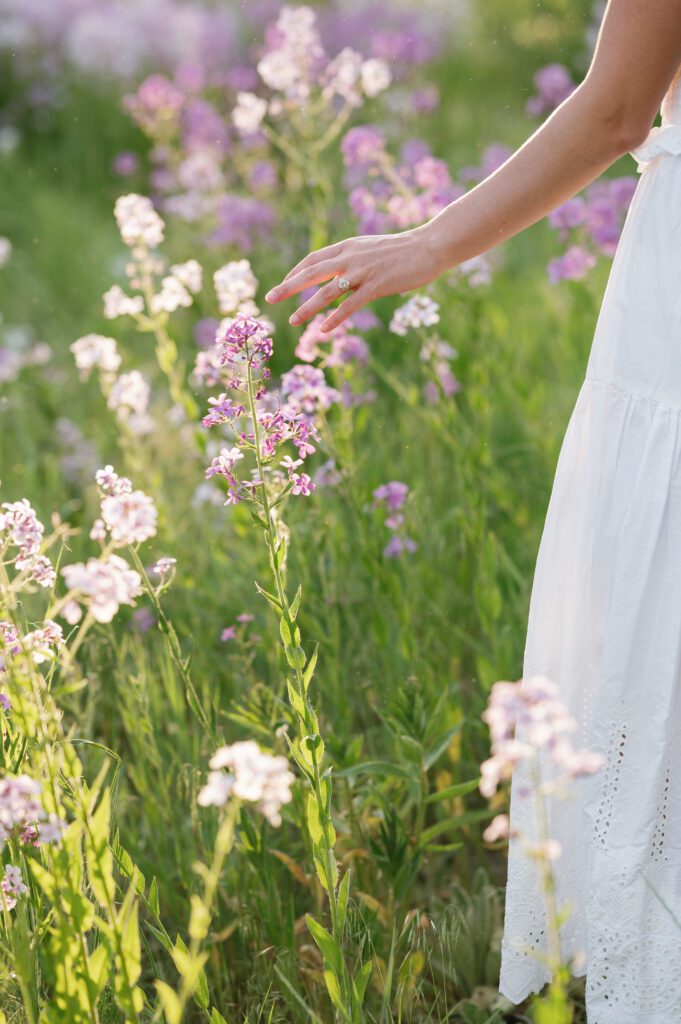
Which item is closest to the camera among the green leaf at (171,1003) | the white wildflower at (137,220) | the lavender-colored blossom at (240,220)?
the green leaf at (171,1003)

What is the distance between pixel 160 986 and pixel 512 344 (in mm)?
2520

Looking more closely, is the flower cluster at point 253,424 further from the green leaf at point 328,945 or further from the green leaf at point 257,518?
the green leaf at point 328,945

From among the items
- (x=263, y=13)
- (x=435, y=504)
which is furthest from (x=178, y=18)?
(x=435, y=504)

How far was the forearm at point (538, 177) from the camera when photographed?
1.29m

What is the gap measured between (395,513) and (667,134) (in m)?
0.96

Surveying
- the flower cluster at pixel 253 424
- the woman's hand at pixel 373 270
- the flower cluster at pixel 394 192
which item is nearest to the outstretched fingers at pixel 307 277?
the woman's hand at pixel 373 270

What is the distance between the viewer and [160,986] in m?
0.94

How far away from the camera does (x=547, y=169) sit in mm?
1324

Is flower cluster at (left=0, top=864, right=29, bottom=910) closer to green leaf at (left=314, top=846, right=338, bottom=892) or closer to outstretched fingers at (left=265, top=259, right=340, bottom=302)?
green leaf at (left=314, top=846, right=338, bottom=892)

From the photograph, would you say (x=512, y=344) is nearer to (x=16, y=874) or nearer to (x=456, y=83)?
(x=16, y=874)

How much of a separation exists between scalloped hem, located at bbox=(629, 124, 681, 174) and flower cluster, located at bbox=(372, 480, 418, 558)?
827mm

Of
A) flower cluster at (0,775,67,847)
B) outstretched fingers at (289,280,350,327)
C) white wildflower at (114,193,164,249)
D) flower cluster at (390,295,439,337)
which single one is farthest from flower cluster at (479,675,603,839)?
white wildflower at (114,193,164,249)

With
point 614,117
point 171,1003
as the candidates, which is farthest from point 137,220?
point 171,1003

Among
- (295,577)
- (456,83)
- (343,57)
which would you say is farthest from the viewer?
(456,83)
